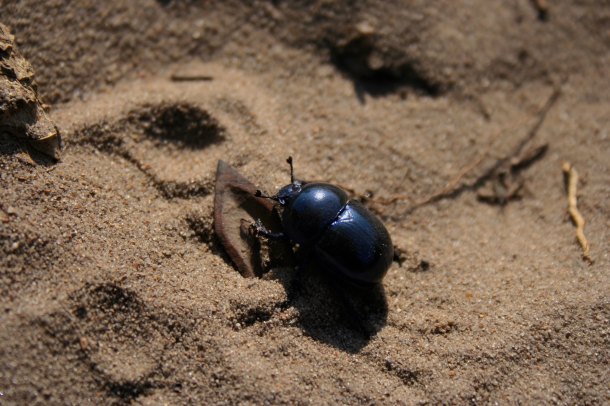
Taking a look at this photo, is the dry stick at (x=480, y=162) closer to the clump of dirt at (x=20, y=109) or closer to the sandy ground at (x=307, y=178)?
the sandy ground at (x=307, y=178)

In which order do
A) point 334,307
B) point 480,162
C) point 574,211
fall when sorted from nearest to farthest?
point 334,307, point 574,211, point 480,162

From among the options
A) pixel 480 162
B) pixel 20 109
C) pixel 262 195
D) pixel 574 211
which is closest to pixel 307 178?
pixel 262 195

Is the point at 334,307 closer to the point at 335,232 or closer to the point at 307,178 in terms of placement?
the point at 335,232

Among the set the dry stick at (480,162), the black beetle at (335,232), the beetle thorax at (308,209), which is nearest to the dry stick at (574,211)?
the dry stick at (480,162)

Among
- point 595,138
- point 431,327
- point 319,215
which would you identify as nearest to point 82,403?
point 319,215

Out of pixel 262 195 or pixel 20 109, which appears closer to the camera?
pixel 20 109

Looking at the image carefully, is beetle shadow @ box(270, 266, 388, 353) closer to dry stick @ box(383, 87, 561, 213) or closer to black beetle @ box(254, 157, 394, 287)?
black beetle @ box(254, 157, 394, 287)

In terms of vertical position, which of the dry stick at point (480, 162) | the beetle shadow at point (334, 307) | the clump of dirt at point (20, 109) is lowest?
the beetle shadow at point (334, 307)
